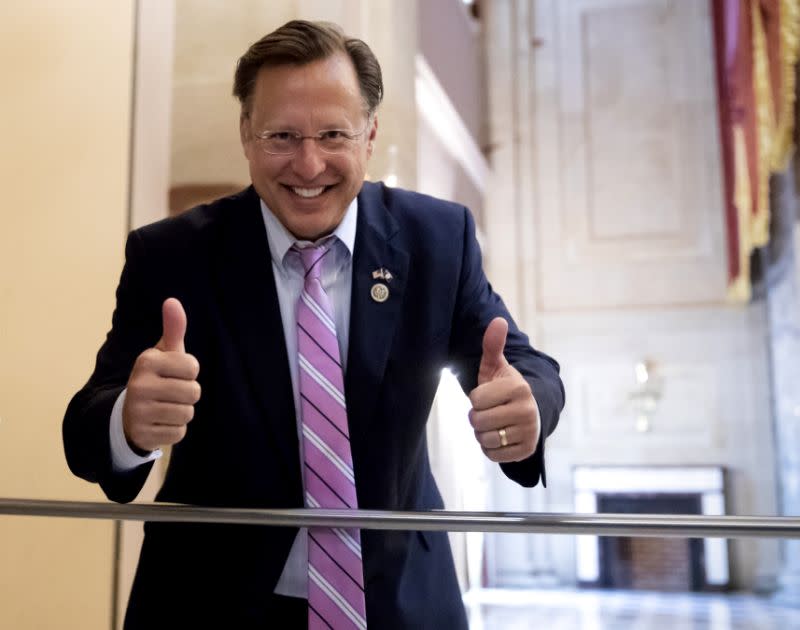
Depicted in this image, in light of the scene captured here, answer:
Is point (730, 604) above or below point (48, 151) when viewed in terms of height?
below

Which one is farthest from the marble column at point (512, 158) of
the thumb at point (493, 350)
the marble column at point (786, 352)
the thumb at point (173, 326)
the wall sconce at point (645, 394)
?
the thumb at point (173, 326)

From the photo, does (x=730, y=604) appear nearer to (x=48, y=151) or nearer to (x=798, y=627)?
(x=798, y=627)

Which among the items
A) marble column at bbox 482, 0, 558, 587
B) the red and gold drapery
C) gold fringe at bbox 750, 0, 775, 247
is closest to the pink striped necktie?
the red and gold drapery

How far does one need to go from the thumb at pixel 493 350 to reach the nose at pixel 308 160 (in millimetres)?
308

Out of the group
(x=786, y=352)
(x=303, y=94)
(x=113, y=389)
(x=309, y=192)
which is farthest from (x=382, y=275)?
(x=786, y=352)

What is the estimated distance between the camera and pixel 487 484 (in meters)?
7.44

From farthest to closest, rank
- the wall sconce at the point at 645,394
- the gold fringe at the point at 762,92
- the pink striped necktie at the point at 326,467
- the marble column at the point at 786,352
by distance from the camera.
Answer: the wall sconce at the point at 645,394, the marble column at the point at 786,352, the gold fringe at the point at 762,92, the pink striped necktie at the point at 326,467

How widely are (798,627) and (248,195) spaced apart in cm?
549

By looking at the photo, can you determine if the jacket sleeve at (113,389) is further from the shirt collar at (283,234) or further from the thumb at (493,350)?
the thumb at (493,350)

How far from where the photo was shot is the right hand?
0.96m

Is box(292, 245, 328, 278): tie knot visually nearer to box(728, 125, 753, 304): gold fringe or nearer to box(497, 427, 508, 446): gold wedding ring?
box(497, 427, 508, 446): gold wedding ring

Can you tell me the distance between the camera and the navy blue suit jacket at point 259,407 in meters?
1.13

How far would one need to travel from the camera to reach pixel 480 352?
1251 millimetres

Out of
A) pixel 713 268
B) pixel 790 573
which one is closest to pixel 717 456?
pixel 790 573
